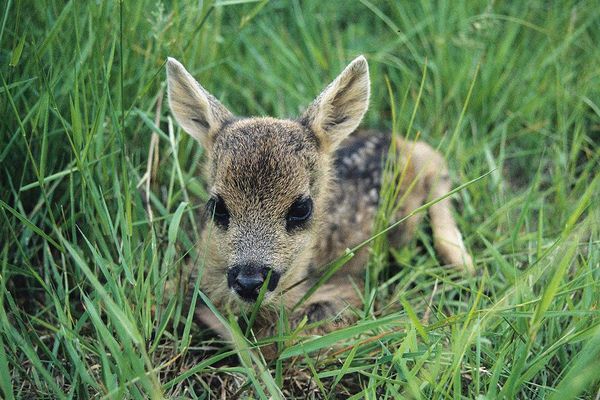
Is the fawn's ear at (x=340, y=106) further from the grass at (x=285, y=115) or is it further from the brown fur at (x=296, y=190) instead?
the grass at (x=285, y=115)

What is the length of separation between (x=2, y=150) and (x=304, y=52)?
2662 mm

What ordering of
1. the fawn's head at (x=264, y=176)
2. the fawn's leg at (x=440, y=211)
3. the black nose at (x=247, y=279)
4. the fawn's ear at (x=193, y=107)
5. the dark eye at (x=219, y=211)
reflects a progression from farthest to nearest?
the fawn's leg at (x=440, y=211)
the fawn's ear at (x=193, y=107)
the dark eye at (x=219, y=211)
the fawn's head at (x=264, y=176)
the black nose at (x=247, y=279)

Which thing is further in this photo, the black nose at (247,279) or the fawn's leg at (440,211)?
the fawn's leg at (440,211)

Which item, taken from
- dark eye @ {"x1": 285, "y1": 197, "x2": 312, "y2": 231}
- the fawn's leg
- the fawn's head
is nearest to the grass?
the fawn's leg

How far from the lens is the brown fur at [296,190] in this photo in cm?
369

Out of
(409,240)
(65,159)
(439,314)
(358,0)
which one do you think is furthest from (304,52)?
(439,314)

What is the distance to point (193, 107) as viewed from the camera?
4234 mm

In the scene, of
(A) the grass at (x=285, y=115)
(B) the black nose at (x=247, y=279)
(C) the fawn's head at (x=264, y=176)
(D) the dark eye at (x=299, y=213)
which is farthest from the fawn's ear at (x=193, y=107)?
(B) the black nose at (x=247, y=279)

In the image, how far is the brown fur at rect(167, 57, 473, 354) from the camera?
145 inches

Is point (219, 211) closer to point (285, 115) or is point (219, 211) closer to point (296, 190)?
point (296, 190)

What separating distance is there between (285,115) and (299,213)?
1712 mm

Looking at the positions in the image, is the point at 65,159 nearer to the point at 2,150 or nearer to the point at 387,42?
the point at 2,150

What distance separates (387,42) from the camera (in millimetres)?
5859

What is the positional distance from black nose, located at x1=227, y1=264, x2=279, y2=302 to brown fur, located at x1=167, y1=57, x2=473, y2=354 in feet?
0.12
